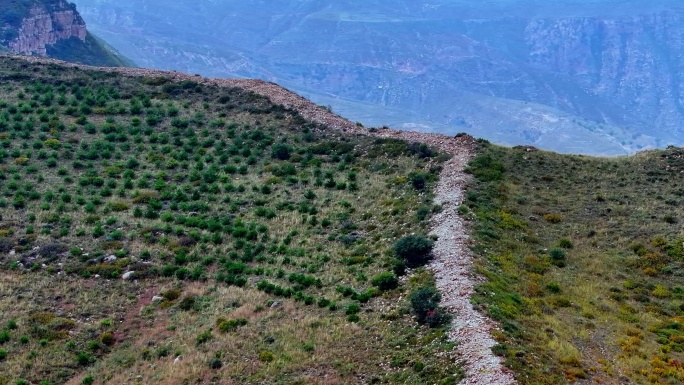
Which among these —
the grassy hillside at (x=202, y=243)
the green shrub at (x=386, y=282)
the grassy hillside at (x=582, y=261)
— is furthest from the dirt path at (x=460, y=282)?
the green shrub at (x=386, y=282)

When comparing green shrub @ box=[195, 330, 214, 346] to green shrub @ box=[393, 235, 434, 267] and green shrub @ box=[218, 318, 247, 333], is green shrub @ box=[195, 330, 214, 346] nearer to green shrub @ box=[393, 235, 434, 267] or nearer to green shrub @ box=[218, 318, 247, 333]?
green shrub @ box=[218, 318, 247, 333]

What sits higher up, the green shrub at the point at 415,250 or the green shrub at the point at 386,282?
the green shrub at the point at 415,250

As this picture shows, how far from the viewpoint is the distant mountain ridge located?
13988cm

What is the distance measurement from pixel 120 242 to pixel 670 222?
32.3 meters

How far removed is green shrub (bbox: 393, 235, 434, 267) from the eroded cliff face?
115 metres

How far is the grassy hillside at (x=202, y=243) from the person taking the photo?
31703mm

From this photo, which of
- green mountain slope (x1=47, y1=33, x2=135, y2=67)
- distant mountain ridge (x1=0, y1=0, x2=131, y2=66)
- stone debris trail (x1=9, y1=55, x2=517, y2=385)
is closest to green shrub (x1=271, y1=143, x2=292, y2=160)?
stone debris trail (x1=9, y1=55, x2=517, y2=385)

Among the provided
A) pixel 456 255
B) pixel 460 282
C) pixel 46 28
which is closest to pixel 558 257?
pixel 456 255

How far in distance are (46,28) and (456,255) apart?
13394 centimetres

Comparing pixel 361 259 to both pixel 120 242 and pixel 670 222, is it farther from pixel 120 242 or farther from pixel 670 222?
pixel 670 222

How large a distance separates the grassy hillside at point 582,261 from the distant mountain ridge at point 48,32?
4161 inches

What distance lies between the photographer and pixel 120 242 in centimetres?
4369

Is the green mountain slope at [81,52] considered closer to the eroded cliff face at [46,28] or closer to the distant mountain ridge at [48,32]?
the distant mountain ridge at [48,32]

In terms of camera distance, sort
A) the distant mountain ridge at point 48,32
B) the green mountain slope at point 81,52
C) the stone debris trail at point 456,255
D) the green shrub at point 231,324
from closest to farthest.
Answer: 1. the stone debris trail at point 456,255
2. the green shrub at point 231,324
3. the distant mountain ridge at point 48,32
4. the green mountain slope at point 81,52
